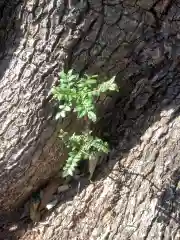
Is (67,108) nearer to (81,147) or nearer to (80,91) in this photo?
(80,91)

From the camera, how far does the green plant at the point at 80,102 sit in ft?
6.54

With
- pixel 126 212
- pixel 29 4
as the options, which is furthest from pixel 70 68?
pixel 126 212

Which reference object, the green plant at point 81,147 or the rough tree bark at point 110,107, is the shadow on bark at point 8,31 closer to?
the rough tree bark at point 110,107

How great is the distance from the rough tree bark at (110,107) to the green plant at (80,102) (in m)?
0.11

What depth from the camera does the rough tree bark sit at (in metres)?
2.06

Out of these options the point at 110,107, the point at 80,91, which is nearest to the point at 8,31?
the point at 80,91

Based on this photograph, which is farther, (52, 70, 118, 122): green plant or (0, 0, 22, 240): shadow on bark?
(0, 0, 22, 240): shadow on bark

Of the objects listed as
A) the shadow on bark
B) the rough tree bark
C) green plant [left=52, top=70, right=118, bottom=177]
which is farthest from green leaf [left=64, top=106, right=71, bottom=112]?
the shadow on bark

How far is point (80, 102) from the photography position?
2008 mm

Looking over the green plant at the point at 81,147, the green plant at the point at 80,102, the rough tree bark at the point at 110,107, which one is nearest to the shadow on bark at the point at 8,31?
the rough tree bark at the point at 110,107

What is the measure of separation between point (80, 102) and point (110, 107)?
39 cm

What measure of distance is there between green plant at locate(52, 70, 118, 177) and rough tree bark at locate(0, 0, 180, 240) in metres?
0.11

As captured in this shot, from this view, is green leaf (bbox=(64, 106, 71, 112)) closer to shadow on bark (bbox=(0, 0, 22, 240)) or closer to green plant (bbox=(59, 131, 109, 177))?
green plant (bbox=(59, 131, 109, 177))

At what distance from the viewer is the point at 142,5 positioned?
2.05m
